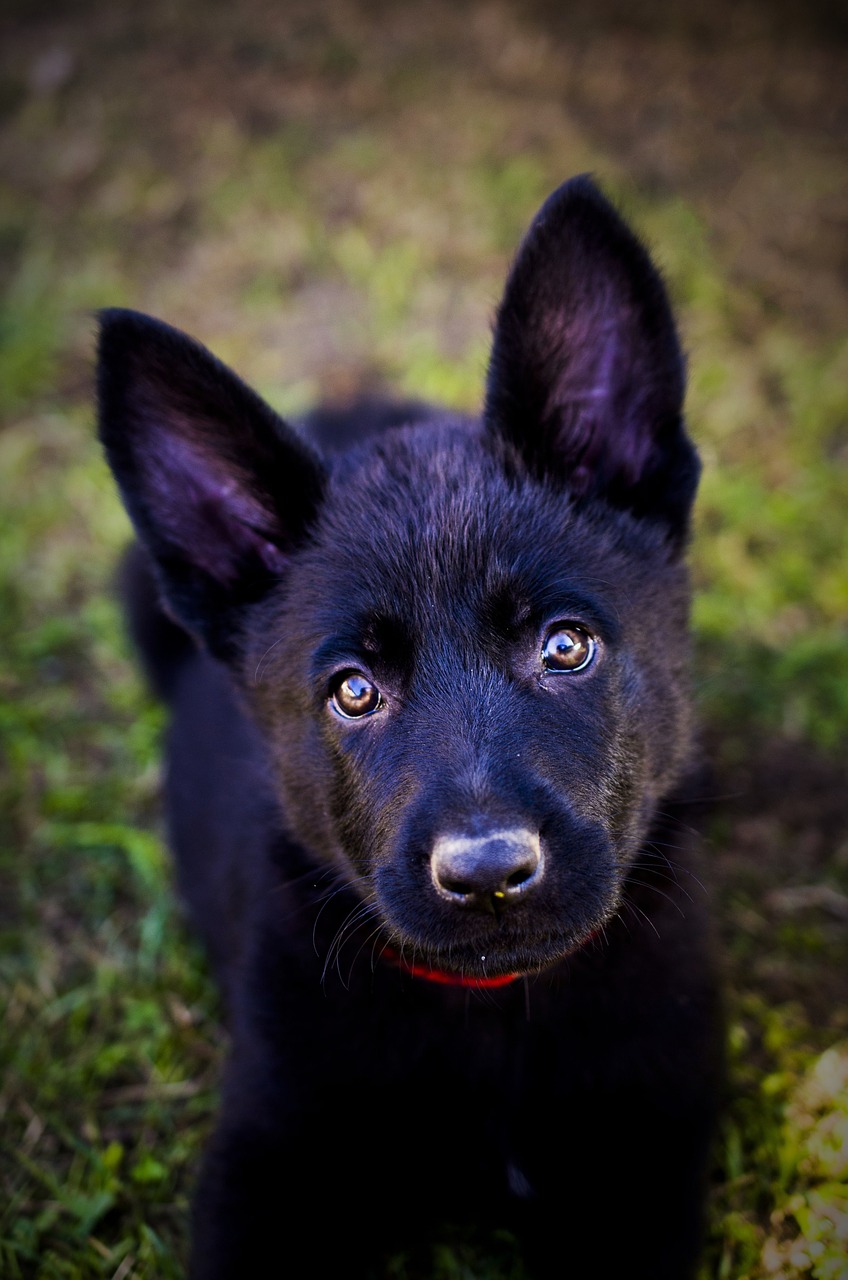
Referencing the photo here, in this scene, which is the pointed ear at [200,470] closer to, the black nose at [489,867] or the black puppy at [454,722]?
the black puppy at [454,722]

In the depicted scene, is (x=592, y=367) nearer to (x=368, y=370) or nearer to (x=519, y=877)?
(x=519, y=877)

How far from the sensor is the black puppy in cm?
213

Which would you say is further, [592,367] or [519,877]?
[592,367]

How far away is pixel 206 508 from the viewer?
97.2 inches

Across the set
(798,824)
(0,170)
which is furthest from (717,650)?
(0,170)

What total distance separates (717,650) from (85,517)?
2904mm

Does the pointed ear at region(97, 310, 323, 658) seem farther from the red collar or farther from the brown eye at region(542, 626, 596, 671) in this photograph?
the red collar

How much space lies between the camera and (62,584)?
4.65 m

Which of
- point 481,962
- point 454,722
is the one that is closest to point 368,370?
point 454,722

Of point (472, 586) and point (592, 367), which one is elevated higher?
point (592, 367)

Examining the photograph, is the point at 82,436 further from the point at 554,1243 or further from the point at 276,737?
the point at 554,1243

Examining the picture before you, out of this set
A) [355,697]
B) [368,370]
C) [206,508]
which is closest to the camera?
[355,697]

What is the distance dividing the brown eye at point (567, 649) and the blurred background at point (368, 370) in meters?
0.84

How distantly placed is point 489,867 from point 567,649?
1.85 feet
